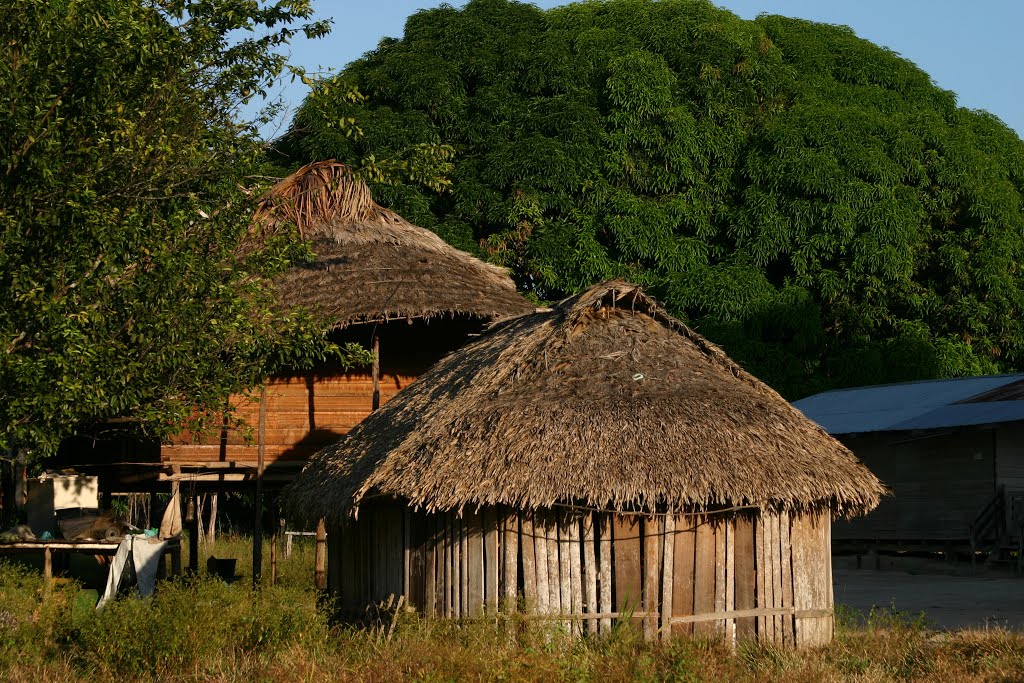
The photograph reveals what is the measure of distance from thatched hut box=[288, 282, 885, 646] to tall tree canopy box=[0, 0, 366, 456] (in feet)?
7.55

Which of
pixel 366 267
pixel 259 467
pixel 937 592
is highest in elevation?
pixel 366 267

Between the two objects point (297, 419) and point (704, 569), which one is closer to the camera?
point (704, 569)

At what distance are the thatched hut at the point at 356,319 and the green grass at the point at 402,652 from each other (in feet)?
18.9

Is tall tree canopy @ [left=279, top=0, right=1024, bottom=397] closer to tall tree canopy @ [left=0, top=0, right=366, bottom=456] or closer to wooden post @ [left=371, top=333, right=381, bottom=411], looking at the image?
wooden post @ [left=371, top=333, right=381, bottom=411]

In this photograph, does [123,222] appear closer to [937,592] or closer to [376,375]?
[376,375]

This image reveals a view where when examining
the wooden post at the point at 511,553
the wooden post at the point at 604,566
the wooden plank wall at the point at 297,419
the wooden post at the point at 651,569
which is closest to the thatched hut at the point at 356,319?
the wooden plank wall at the point at 297,419

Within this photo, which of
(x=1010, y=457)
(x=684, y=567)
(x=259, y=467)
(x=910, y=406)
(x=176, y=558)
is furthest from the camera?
(x=910, y=406)

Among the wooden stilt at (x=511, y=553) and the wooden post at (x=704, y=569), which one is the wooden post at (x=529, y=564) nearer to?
the wooden stilt at (x=511, y=553)

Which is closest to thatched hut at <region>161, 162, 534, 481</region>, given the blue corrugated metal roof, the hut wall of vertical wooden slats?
the hut wall of vertical wooden slats

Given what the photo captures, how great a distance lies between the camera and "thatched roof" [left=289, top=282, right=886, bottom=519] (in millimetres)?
12273

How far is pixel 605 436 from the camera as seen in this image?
12625 millimetres

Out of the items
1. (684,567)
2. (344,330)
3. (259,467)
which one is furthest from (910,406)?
(684,567)

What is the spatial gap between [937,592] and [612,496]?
10082 mm

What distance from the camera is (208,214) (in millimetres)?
13914
